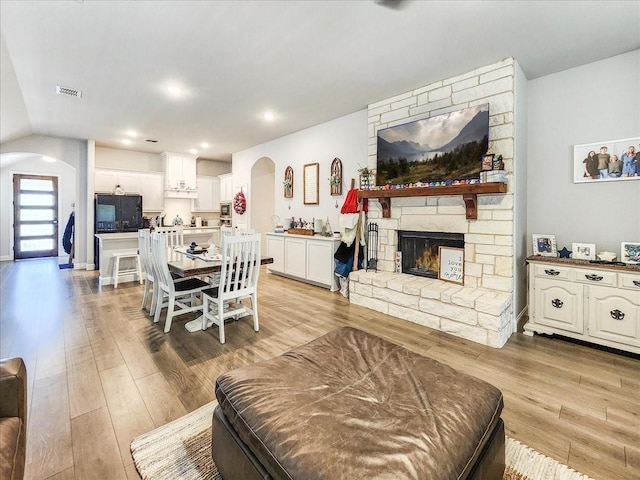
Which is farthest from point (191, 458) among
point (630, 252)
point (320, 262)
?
point (630, 252)

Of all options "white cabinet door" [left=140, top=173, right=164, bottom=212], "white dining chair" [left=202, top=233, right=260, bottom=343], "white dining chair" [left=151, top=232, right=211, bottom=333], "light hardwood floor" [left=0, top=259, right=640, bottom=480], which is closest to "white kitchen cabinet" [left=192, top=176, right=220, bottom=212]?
"white cabinet door" [left=140, top=173, right=164, bottom=212]

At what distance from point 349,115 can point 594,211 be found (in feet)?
11.1

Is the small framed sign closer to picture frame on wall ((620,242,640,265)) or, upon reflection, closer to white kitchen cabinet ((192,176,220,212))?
picture frame on wall ((620,242,640,265))

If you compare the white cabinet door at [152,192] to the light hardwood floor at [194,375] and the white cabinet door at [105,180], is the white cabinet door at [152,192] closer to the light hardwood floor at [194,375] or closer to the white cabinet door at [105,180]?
the white cabinet door at [105,180]

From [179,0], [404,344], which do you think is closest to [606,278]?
[404,344]

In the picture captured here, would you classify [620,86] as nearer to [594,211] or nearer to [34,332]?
[594,211]

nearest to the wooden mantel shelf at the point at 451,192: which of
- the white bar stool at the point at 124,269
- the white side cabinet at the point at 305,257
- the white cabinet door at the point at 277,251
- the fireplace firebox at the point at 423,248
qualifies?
the fireplace firebox at the point at 423,248

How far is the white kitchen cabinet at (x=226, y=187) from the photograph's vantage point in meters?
7.94

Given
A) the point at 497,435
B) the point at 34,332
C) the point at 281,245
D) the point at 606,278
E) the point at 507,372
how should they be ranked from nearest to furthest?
1. the point at 497,435
2. the point at 507,372
3. the point at 606,278
4. the point at 34,332
5. the point at 281,245

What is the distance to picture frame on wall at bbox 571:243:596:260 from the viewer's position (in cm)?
294

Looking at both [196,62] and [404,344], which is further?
[196,62]

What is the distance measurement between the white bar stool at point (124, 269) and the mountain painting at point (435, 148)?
4.33m

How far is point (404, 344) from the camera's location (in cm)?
291

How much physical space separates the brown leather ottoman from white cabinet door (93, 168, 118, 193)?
7.19m
